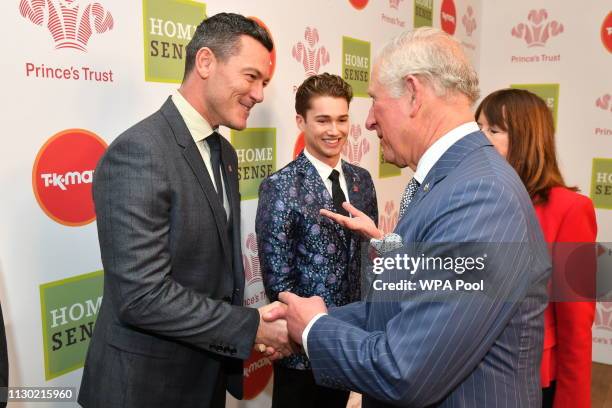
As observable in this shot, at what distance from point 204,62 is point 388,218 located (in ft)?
8.04

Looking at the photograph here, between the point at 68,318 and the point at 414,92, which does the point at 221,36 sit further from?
the point at 68,318

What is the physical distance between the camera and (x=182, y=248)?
1392 millimetres

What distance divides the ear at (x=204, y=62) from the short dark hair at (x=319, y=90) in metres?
0.80

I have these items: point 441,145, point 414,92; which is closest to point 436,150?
point 441,145

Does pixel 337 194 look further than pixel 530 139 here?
Yes

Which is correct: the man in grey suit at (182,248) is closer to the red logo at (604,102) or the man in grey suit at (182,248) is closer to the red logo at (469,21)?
the red logo at (469,21)

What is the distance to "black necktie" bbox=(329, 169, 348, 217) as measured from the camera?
2.25 metres

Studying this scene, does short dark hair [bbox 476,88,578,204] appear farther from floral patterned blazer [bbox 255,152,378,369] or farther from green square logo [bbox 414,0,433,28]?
green square logo [bbox 414,0,433,28]

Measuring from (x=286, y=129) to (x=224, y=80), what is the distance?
1124 millimetres

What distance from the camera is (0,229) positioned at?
1.52 meters

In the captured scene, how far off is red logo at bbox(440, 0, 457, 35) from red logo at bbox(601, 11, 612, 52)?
1176mm

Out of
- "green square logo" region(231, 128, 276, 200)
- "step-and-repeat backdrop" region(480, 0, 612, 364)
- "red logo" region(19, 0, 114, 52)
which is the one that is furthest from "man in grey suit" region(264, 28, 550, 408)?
"step-and-repeat backdrop" region(480, 0, 612, 364)

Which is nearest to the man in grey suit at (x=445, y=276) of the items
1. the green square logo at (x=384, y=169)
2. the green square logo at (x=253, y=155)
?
the green square logo at (x=253, y=155)

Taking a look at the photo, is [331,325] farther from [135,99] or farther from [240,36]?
[135,99]
